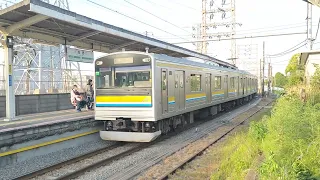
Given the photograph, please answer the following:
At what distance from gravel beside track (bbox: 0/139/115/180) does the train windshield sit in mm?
1960

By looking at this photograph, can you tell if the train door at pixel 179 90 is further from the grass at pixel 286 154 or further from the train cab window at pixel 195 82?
the grass at pixel 286 154

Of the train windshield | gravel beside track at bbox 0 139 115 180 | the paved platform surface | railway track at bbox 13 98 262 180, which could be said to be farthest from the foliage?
the paved platform surface

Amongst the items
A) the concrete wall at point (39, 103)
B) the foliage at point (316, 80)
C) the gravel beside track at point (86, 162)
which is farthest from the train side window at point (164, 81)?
the concrete wall at point (39, 103)

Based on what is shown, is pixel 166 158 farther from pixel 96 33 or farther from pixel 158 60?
pixel 96 33

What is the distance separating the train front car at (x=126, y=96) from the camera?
9508 millimetres

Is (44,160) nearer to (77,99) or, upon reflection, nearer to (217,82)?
(77,99)

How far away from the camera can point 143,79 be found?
9594 millimetres

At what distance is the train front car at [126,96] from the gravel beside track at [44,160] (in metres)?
0.64

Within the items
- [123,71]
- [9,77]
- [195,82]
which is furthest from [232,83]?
[9,77]

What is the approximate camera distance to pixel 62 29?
11.0m

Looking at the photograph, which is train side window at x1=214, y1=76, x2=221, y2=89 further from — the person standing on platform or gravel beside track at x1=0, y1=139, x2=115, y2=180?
gravel beside track at x1=0, y1=139, x2=115, y2=180

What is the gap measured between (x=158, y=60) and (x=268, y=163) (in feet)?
18.9

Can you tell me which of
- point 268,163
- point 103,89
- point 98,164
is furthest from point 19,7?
point 268,163

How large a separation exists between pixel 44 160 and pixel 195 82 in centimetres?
706
